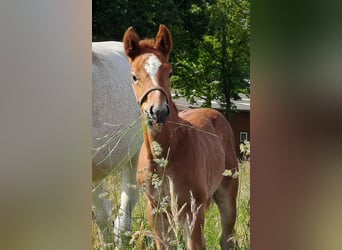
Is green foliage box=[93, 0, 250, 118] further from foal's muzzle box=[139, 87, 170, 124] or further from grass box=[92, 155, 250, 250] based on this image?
grass box=[92, 155, 250, 250]

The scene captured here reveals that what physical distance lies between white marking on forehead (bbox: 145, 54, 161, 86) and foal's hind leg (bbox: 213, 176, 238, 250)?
41 cm

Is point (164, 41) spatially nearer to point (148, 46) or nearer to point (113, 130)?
point (148, 46)

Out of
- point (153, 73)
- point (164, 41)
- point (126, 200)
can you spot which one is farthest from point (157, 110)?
point (126, 200)

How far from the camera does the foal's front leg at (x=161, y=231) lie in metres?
2.06

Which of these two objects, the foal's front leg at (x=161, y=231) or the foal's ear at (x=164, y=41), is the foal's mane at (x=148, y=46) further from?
the foal's front leg at (x=161, y=231)

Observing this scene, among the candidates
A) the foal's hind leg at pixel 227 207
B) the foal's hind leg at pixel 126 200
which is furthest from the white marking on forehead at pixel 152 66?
the foal's hind leg at pixel 227 207

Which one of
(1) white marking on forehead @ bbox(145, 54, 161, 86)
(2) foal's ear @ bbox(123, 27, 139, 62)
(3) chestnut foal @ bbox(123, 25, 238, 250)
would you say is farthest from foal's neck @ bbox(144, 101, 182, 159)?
(2) foal's ear @ bbox(123, 27, 139, 62)

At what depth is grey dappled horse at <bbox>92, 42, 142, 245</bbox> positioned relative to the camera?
210cm

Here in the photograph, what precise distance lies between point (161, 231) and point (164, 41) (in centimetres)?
64

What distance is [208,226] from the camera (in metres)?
2.04

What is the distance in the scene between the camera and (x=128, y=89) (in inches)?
82.5
